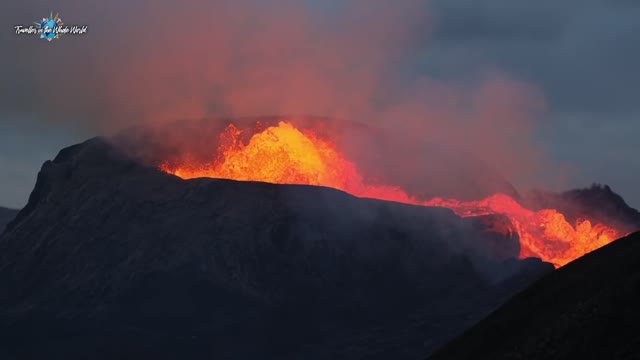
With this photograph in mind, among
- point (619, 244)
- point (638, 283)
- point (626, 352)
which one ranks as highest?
point (619, 244)

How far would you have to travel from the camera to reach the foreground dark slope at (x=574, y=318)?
13012cm

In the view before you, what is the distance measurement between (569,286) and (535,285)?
5.45m

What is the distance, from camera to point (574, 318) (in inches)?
5502

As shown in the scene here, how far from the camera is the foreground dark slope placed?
427ft

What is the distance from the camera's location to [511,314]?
16038 cm

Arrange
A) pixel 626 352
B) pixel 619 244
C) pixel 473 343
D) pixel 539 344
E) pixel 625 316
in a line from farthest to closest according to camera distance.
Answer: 1. pixel 619 244
2. pixel 473 343
3. pixel 539 344
4. pixel 625 316
5. pixel 626 352

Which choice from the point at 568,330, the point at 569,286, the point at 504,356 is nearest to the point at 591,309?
the point at 568,330

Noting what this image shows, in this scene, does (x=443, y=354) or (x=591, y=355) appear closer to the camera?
(x=591, y=355)

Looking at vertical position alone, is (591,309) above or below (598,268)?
below

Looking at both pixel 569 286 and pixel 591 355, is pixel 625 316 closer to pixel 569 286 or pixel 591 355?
pixel 591 355

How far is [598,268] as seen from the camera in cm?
16462

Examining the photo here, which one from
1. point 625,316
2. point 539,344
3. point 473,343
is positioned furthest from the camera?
point 473,343

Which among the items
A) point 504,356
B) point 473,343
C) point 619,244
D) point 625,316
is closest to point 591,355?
point 625,316

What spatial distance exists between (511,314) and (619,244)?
20357mm
